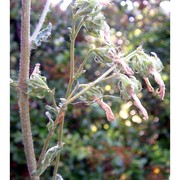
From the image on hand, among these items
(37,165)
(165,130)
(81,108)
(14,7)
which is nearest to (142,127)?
(165,130)

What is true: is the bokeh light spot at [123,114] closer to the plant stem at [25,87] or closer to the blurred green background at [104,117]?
the blurred green background at [104,117]

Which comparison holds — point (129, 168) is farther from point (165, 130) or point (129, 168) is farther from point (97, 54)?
point (97, 54)

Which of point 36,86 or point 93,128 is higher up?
point 36,86

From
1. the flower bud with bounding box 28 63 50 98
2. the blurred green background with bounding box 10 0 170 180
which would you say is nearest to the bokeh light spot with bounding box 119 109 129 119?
the blurred green background with bounding box 10 0 170 180
